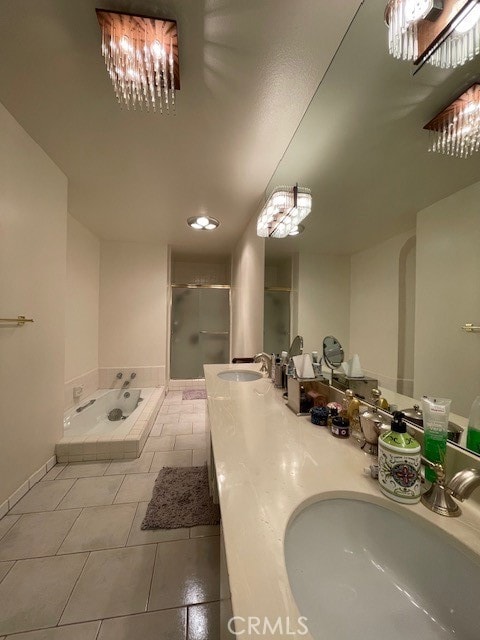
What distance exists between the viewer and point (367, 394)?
1.00m

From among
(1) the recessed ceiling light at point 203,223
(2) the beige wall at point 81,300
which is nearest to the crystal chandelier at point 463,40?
(1) the recessed ceiling light at point 203,223

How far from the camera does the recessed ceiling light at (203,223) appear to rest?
9.46ft

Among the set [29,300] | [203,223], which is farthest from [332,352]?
[203,223]

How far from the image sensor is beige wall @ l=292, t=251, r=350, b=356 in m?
1.22

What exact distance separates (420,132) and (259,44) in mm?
802

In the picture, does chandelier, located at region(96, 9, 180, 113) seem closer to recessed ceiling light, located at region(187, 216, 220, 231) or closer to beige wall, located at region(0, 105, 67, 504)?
beige wall, located at region(0, 105, 67, 504)

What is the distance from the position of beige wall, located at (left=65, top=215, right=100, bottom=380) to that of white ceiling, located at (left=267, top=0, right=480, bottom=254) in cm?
280

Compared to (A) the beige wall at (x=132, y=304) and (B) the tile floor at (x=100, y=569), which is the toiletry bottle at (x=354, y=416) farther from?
(A) the beige wall at (x=132, y=304)

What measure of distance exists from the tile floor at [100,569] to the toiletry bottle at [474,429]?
1126 millimetres

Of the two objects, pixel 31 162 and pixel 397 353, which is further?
pixel 31 162

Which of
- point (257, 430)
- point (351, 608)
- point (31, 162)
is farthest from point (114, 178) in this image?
point (351, 608)

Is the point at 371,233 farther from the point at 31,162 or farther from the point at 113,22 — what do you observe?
the point at 31,162

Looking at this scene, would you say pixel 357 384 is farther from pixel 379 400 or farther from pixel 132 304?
pixel 132 304

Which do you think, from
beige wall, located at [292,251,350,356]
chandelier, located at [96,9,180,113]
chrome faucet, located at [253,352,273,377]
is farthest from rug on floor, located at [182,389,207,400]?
chandelier, located at [96,9,180,113]
